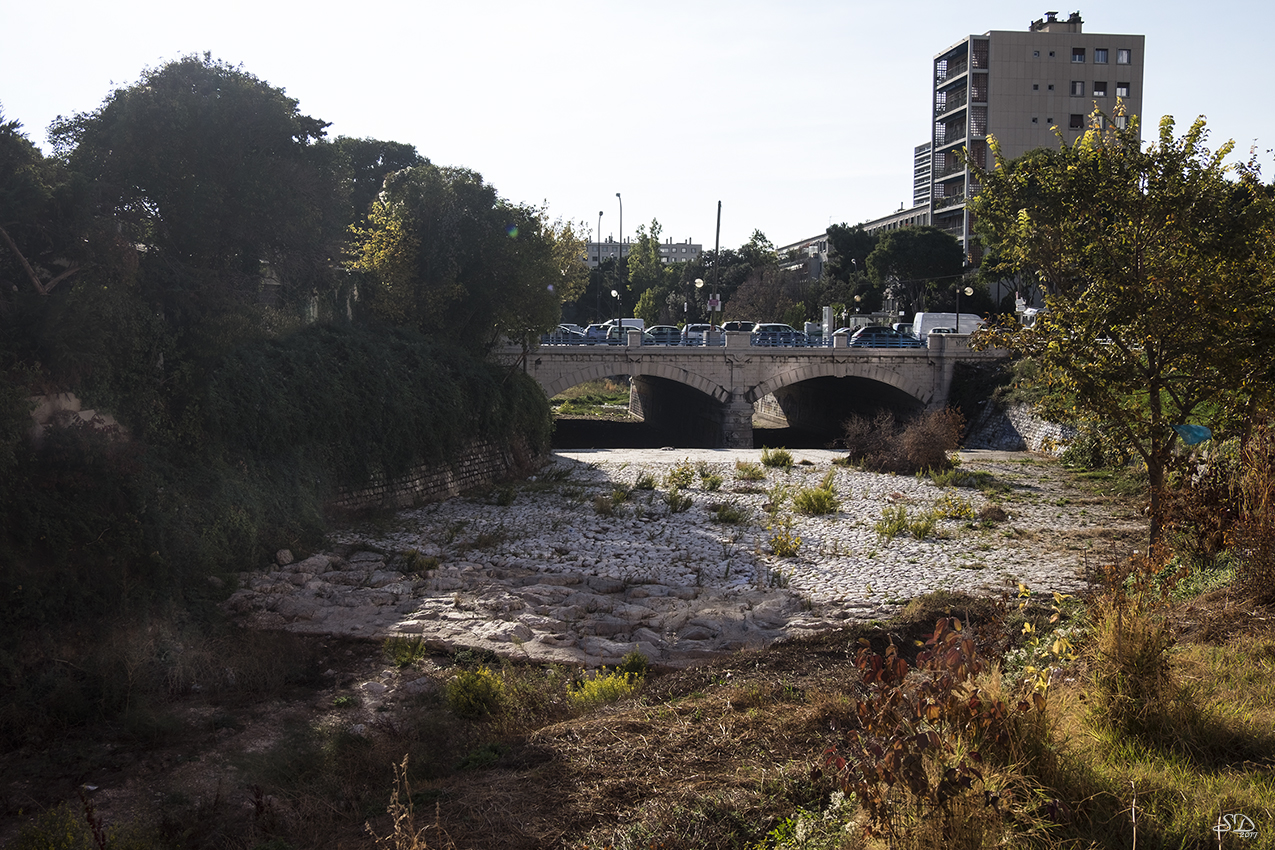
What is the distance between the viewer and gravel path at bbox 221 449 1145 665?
1117cm

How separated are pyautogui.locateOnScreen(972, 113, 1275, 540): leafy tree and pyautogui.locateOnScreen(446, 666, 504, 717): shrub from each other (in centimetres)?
804

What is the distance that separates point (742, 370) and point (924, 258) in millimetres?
28491

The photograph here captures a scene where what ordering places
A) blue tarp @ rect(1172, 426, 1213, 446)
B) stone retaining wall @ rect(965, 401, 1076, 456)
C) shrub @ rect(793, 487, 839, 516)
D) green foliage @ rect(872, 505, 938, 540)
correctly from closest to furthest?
blue tarp @ rect(1172, 426, 1213, 446) → green foliage @ rect(872, 505, 938, 540) → shrub @ rect(793, 487, 839, 516) → stone retaining wall @ rect(965, 401, 1076, 456)

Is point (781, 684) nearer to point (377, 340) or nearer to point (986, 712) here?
point (986, 712)

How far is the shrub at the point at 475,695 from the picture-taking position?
8.38 meters

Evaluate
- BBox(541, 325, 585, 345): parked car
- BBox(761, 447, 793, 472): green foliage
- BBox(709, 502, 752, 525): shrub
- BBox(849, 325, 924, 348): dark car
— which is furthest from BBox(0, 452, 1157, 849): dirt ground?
BBox(849, 325, 924, 348): dark car

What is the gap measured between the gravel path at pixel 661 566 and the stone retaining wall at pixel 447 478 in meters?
0.62

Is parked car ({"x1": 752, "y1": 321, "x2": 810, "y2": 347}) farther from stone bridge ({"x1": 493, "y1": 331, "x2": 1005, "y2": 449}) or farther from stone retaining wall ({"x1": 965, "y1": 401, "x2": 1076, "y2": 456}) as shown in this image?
stone retaining wall ({"x1": 965, "y1": 401, "x2": 1076, "y2": 456})

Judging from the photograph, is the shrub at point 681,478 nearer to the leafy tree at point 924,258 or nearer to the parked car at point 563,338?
the parked car at point 563,338

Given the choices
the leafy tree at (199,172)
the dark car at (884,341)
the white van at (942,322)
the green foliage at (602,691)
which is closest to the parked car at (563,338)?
the dark car at (884,341)

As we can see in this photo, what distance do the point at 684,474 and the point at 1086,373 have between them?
13.2 m

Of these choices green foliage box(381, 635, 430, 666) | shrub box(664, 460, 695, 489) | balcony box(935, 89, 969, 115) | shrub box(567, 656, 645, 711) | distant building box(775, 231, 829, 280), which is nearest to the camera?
shrub box(567, 656, 645, 711)

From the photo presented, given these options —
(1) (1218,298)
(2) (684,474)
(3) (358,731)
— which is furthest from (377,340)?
(1) (1218,298)

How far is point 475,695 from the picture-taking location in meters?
8.49
